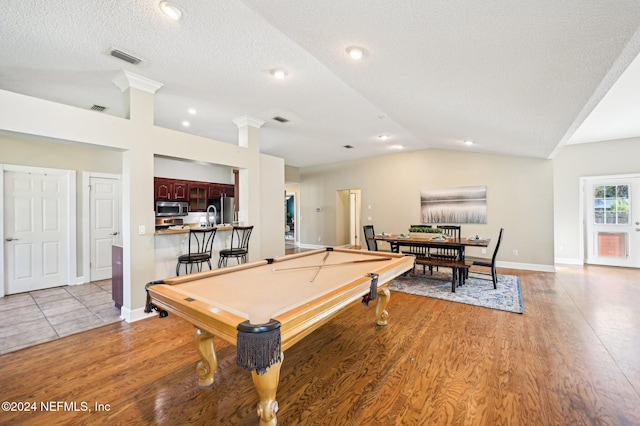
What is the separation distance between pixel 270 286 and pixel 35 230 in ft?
16.2

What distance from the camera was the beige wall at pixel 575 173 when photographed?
5.70m

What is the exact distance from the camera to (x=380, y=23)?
6.16ft

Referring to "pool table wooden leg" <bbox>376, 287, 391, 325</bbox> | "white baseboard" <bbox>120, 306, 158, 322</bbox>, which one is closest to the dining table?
"pool table wooden leg" <bbox>376, 287, 391, 325</bbox>

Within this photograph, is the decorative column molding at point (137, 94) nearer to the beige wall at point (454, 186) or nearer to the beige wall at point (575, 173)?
the beige wall at point (454, 186)

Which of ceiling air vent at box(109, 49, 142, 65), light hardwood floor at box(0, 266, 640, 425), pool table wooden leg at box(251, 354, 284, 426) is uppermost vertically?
ceiling air vent at box(109, 49, 142, 65)

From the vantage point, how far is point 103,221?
16.8 ft

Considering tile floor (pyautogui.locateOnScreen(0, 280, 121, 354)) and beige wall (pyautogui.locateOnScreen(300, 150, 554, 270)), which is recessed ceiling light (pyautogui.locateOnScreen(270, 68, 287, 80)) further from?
beige wall (pyautogui.locateOnScreen(300, 150, 554, 270))

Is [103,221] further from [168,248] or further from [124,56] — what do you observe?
[124,56]

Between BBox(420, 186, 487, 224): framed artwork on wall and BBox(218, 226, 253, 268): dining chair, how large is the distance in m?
4.57

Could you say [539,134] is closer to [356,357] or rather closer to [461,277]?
[461,277]

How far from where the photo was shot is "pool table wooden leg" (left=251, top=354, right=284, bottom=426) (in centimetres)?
139

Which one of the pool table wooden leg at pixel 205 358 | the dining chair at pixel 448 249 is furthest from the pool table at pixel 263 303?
the dining chair at pixel 448 249

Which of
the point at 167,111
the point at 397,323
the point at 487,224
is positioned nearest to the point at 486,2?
the point at 397,323

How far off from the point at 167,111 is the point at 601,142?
28.2 ft
